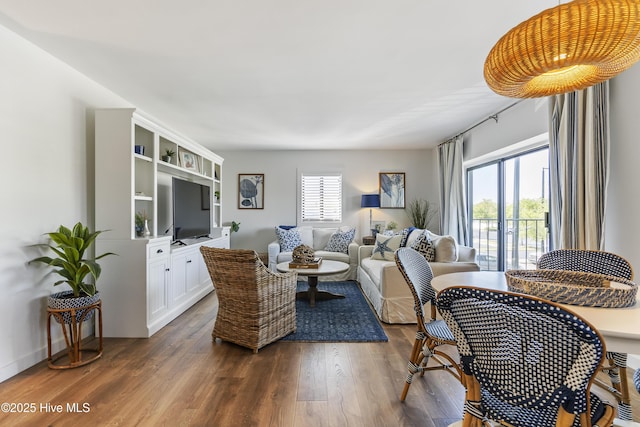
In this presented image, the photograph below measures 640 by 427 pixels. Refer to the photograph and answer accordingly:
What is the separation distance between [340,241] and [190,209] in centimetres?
262

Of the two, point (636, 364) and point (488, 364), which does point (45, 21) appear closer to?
point (488, 364)

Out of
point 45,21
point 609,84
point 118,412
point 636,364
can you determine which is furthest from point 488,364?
point 45,21

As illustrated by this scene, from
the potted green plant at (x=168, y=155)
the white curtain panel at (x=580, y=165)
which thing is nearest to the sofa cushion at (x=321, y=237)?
the potted green plant at (x=168, y=155)

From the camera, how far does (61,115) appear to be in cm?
260

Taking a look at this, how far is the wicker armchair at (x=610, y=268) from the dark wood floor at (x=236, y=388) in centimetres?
45

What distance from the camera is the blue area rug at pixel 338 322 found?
2.83m

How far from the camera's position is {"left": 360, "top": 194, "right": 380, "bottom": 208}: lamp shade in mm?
5738

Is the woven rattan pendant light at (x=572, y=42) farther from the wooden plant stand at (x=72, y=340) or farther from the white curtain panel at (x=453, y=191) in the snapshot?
the white curtain panel at (x=453, y=191)

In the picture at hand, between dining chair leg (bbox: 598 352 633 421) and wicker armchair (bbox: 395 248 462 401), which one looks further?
wicker armchair (bbox: 395 248 462 401)

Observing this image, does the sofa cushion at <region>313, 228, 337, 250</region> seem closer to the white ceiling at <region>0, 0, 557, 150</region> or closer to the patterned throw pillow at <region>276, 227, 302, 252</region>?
the patterned throw pillow at <region>276, 227, 302, 252</region>

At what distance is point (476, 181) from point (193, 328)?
4657mm

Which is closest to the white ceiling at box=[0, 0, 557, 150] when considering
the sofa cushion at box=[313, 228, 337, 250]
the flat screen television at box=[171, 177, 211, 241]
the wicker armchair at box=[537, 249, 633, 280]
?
the flat screen television at box=[171, 177, 211, 241]

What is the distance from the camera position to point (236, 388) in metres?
2.03

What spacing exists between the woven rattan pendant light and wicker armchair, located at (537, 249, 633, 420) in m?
1.10
